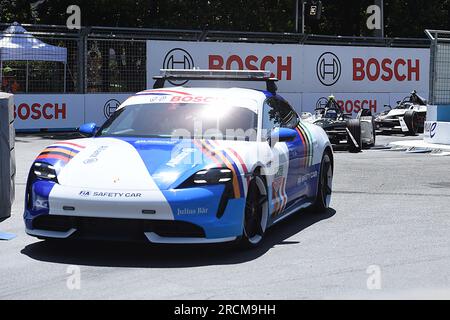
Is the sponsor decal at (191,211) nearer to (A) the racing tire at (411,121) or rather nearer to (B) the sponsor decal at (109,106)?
(B) the sponsor decal at (109,106)

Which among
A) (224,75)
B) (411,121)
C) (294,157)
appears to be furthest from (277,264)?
(411,121)

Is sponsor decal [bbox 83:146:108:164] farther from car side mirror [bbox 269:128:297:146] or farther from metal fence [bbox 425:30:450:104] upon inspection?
metal fence [bbox 425:30:450:104]

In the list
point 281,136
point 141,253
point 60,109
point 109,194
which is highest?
point 281,136

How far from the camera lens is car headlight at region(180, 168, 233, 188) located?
285 inches

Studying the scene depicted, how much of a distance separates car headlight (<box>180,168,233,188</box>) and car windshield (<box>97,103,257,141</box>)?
95 cm

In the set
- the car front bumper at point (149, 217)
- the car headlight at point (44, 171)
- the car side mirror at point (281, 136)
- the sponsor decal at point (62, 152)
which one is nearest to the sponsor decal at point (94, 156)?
the sponsor decal at point (62, 152)

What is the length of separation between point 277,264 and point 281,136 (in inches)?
62.3

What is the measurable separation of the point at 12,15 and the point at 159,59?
1468 centimetres

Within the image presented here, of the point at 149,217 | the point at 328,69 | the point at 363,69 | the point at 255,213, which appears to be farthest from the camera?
the point at 363,69

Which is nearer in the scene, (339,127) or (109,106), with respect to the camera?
(339,127)

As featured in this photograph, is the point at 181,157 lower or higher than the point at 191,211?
higher

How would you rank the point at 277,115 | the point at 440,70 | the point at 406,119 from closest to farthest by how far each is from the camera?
1. the point at 277,115
2. the point at 440,70
3. the point at 406,119

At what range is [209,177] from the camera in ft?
23.9

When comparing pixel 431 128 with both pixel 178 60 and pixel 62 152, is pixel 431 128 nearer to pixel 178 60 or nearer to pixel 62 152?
pixel 178 60
